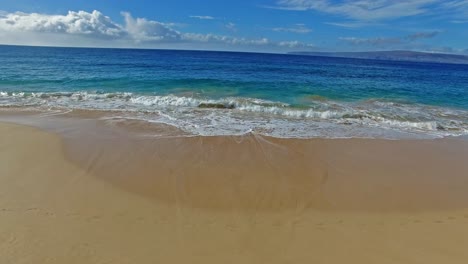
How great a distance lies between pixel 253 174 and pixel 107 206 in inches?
129

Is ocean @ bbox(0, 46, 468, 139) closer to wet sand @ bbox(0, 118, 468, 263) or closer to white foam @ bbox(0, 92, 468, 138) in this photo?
white foam @ bbox(0, 92, 468, 138)

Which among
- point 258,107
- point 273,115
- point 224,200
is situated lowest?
point 224,200

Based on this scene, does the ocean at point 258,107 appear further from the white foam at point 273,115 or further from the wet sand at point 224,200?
the wet sand at point 224,200

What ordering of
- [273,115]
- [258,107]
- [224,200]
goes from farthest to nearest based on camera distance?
1. [258,107]
2. [273,115]
3. [224,200]

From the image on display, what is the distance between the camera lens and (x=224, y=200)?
5.42 meters

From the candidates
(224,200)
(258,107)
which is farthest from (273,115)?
(224,200)

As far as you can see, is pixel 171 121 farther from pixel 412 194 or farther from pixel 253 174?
pixel 412 194

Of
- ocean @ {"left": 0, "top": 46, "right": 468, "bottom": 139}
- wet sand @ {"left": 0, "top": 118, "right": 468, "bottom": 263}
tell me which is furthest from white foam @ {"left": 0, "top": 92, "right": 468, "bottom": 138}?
wet sand @ {"left": 0, "top": 118, "right": 468, "bottom": 263}

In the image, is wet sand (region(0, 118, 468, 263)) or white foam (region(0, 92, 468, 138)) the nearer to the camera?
wet sand (region(0, 118, 468, 263))

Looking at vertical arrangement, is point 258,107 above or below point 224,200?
above

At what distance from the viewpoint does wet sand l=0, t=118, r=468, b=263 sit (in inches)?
158

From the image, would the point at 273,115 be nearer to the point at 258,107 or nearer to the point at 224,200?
the point at 258,107

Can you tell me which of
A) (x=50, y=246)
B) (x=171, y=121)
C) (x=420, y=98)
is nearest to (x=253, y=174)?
(x=50, y=246)

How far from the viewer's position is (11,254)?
3723mm
